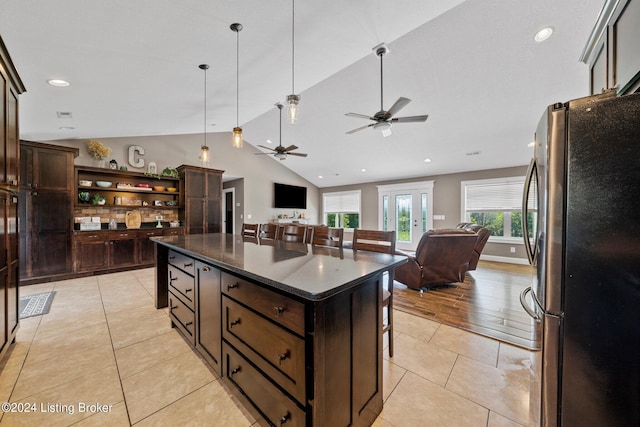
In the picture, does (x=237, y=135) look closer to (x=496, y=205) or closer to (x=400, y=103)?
(x=400, y=103)

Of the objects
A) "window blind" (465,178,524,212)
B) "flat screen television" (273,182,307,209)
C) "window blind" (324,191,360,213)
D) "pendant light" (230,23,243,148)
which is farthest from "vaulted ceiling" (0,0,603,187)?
"window blind" (324,191,360,213)

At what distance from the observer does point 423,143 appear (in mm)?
5184

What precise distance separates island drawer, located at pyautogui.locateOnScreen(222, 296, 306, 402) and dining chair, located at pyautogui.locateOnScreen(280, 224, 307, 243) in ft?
4.91

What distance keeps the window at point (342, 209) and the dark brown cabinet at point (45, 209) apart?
6856mm

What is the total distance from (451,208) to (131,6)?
7031mm

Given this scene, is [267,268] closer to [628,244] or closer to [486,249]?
[628,244]

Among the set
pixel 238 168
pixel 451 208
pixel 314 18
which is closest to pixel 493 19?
pixel 314 18

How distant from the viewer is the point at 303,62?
2820mm

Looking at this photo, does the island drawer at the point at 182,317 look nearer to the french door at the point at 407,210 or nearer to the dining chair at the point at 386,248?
the dining chair at the point at 386,248

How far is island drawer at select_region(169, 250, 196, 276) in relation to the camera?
1.89 m

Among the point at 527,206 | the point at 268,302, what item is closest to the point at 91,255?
the point at 268,302

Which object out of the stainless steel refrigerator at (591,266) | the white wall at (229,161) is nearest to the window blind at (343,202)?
the white wall at (229,161)

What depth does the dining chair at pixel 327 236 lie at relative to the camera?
2.44 meters

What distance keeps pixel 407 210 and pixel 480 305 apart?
462cm
